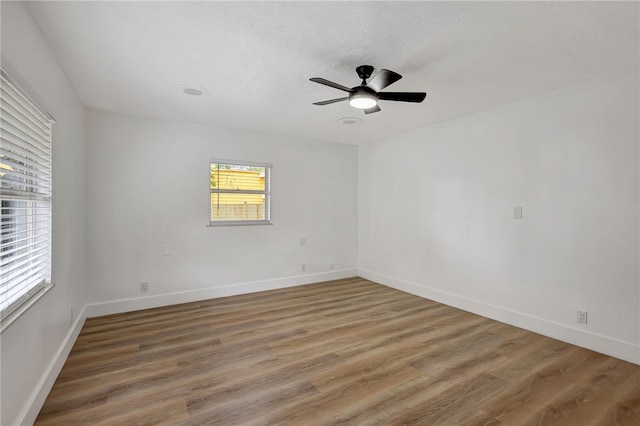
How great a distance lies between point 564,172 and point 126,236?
16.5ft

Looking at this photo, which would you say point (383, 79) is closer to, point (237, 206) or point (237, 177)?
point (237, 177)

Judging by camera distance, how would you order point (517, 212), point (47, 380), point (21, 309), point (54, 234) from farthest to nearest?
point (517, 212) → point (54, 234) → point (47, 380) → point (21, 309)

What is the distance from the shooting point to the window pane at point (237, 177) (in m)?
4.43

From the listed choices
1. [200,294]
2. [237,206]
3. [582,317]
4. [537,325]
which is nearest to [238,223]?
[237,206]

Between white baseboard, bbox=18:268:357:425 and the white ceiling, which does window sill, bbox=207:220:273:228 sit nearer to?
white baseboard, bbox=18:268:357:425

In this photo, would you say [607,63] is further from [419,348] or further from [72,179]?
A: [72,179]

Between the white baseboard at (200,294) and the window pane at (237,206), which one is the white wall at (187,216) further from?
the window pane at (237,206)

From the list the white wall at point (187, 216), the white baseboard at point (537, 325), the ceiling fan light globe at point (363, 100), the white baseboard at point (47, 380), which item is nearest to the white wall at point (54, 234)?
the white baseboard at point (47, 380)

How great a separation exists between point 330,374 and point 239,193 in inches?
119

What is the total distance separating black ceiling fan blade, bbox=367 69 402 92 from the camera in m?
2.24

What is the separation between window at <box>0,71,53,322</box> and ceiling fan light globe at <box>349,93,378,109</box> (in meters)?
2.17

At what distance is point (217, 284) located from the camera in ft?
14.5

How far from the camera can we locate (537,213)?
10.6 feet

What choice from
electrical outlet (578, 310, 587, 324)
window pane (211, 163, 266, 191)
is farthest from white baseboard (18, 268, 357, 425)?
electrical outlet (578, 310, 587, 324)
